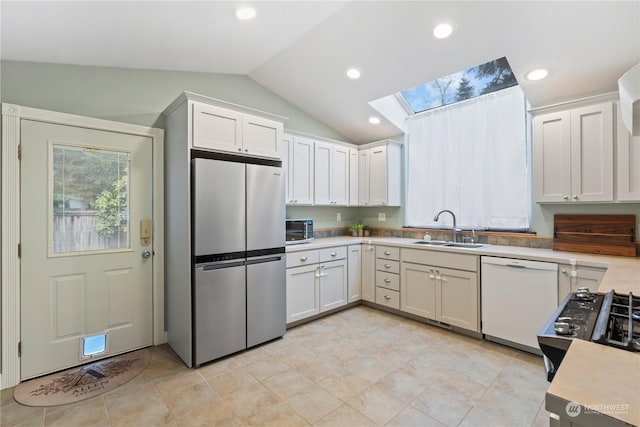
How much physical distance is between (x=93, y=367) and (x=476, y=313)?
135 inches

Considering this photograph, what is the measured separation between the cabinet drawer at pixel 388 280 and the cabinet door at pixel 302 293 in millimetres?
823

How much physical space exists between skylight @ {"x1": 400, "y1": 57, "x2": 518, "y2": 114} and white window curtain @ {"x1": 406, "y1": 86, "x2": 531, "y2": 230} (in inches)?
3.4

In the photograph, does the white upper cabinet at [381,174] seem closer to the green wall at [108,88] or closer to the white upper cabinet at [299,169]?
the white upper cabinet at [299,169]

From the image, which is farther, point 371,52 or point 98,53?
point 371,52

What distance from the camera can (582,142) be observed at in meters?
2.56

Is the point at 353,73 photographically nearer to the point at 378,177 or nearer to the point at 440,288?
the point at 378,177

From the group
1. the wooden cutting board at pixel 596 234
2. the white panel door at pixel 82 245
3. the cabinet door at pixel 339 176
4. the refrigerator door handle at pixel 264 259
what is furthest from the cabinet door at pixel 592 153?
the white panel door at pixel 82 245

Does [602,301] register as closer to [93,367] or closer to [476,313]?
[476,313]

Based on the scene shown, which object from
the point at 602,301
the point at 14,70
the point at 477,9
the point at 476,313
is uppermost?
the point at 477,9

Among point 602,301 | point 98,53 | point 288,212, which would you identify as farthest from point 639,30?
point 98,53

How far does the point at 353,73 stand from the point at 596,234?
8.92 feet

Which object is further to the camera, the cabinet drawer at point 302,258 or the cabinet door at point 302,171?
the cabinet door at point 302,171

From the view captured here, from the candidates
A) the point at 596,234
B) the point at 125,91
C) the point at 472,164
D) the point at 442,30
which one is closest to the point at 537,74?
the point at 442,30

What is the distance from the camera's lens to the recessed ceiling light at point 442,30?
7.89 ft
